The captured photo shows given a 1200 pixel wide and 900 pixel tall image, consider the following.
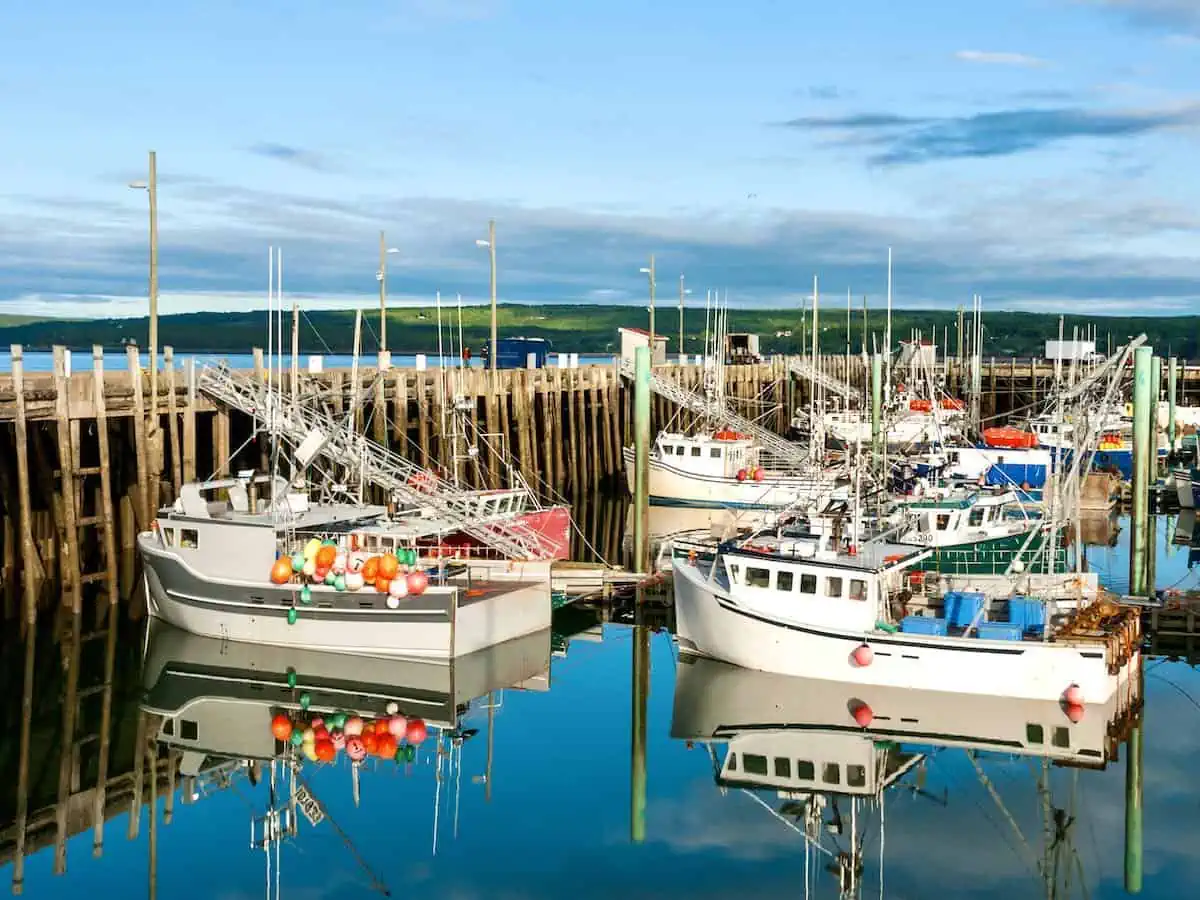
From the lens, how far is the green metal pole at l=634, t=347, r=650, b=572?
3098 cm

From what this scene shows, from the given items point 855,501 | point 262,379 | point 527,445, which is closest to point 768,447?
point 527,445

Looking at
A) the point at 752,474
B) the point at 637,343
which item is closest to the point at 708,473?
the point at 752,474

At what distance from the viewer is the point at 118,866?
17047mm

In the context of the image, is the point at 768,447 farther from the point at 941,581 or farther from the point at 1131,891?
the point at 1131,891

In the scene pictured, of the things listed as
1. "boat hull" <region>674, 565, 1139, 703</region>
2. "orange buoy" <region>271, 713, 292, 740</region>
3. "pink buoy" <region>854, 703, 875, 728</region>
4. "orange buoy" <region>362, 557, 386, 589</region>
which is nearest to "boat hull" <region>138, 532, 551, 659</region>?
"orange buoy" <region>362, 557, 386, 589</region>

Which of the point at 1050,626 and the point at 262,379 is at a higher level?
the point at 262,379

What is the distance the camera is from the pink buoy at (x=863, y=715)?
2158 centimetres

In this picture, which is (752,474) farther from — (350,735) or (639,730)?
(350,735)

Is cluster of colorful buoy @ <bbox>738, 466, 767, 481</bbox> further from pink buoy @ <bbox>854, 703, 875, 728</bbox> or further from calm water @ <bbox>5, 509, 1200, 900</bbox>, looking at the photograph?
pink buoy @ <bbox>854, 703, 875, 728</bbox>

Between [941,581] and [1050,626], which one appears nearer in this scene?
[1050,626]

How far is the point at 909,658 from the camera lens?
74.0 feet

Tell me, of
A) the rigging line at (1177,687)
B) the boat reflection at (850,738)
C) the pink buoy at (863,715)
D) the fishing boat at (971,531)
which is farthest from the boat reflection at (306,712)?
the rigging line at (1177,687)

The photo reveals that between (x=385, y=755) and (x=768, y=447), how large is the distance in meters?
31.5

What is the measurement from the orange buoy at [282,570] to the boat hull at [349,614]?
237 mm
